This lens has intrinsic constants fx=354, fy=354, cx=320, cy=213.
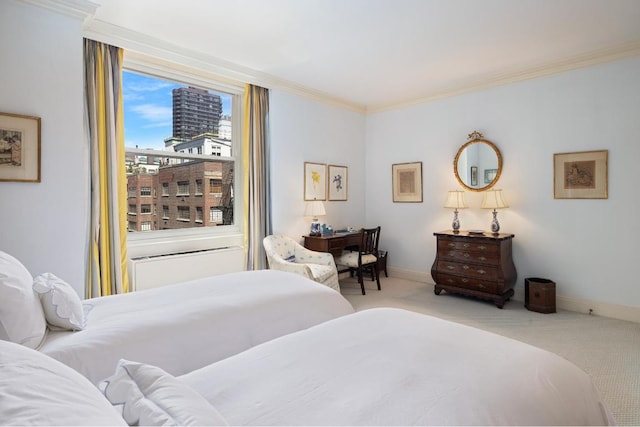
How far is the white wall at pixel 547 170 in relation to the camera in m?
3.63

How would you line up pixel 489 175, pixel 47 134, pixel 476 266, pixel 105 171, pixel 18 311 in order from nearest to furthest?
pixel 18 311 → pixel 47 134 → pixel 105 171 → pixel 476 266 → pixel 489 175

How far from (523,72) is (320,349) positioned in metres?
4.28

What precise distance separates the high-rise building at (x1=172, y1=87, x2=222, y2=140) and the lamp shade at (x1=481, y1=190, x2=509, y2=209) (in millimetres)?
3372

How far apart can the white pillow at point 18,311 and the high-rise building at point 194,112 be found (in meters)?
2.62

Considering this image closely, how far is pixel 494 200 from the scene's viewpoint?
4.25m

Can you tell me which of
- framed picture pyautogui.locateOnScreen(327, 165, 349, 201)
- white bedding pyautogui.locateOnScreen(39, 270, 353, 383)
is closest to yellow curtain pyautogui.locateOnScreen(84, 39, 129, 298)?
white bedding pyautogui.locateOnScreen(39, 270, 353, 383)

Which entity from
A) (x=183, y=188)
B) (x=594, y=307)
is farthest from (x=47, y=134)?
(x=594, y=307)

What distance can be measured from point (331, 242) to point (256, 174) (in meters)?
1.32

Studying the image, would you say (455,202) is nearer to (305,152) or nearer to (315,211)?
(315,211)

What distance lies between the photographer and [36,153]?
8.46 ft

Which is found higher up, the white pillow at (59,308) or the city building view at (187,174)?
the city building view at (187,174)

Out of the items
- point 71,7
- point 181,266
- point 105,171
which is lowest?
point 181,266

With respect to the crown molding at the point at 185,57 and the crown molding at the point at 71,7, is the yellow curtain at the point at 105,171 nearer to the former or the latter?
the crown molding at the point at 185,57

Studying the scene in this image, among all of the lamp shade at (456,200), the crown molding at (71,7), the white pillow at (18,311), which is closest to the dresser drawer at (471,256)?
the lamp shade at (456,200)
